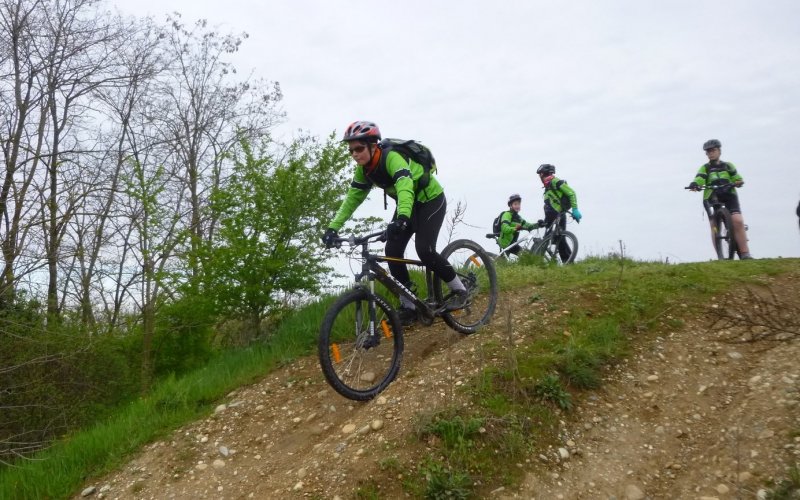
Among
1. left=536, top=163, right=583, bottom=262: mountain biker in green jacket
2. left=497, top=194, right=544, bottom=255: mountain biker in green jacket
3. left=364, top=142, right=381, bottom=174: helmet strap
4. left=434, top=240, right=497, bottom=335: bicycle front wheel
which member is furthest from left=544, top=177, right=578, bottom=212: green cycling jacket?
left=364, top=142, right=381, bottom=174: helmet strap

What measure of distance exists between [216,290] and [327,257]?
5.54 feet

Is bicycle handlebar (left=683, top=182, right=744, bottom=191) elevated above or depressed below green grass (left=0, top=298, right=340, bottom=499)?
above

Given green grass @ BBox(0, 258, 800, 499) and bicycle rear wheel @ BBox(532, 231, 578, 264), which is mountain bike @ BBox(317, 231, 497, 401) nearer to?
green grass @ BBox(0, 258, 800, 499)

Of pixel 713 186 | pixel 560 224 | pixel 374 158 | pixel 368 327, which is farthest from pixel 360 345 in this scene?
pixel 713 186

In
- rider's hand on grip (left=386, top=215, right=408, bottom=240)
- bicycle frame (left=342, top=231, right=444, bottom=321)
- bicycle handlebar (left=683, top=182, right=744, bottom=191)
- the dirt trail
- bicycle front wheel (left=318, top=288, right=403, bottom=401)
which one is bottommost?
the dirt trail

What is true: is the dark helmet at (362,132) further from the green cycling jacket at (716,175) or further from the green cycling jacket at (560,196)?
the green cycling jacket at (716,175)

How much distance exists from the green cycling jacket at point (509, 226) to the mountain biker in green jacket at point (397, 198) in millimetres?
5339

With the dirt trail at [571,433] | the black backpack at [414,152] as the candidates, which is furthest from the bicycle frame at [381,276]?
the black backpack at [414,152]

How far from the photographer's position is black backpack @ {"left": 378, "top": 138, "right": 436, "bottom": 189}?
19.3ft

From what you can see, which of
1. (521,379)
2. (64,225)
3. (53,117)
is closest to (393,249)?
(521,379)

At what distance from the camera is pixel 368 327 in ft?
18.5

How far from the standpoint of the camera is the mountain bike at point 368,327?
528cm

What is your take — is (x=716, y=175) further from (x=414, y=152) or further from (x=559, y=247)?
(x=414, y=152)

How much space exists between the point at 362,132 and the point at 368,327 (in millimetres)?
1819
